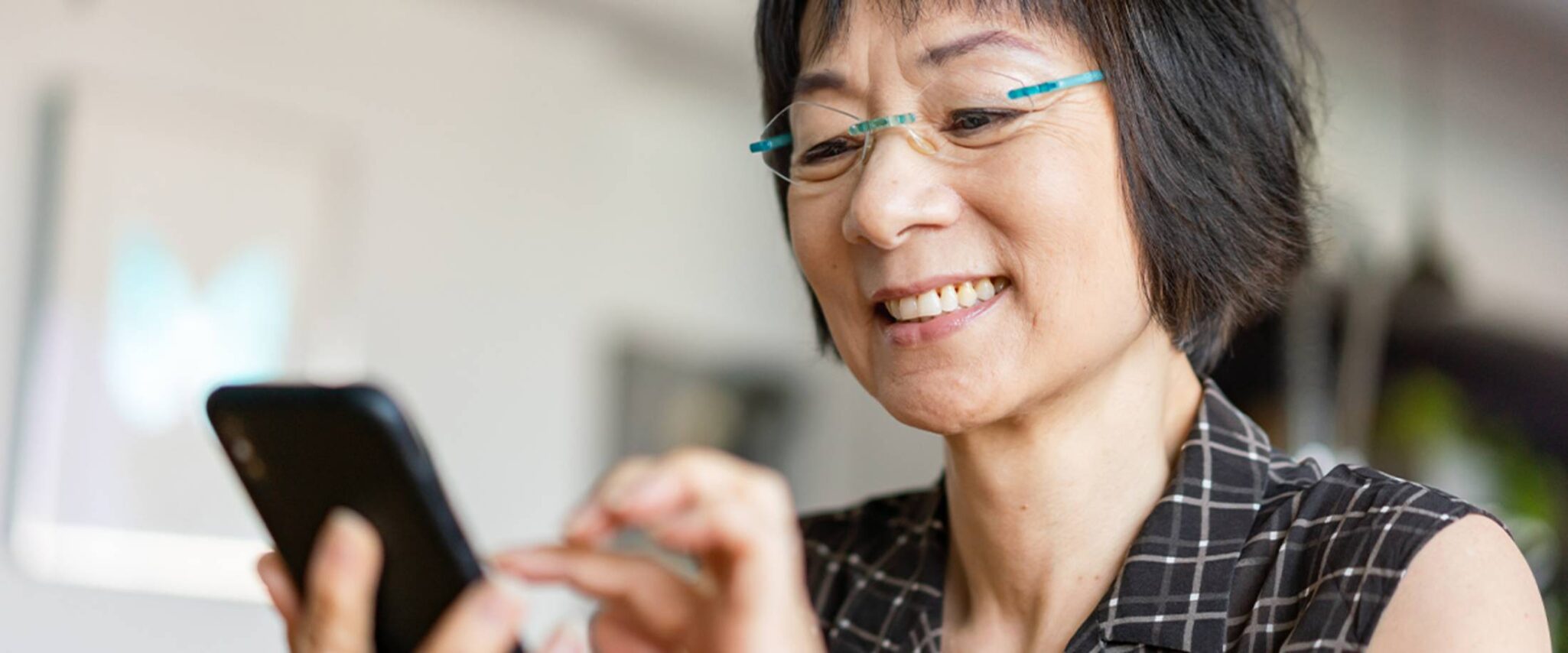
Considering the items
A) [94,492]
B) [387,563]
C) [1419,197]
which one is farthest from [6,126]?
[1419,197]

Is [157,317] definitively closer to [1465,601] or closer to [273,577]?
[273,577]

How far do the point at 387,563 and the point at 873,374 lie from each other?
51 centimetres

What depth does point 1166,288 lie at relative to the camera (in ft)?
3.92

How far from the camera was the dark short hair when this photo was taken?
1.17m

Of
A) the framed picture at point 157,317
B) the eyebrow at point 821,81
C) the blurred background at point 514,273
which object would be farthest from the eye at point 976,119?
the framed picture at point 157,317

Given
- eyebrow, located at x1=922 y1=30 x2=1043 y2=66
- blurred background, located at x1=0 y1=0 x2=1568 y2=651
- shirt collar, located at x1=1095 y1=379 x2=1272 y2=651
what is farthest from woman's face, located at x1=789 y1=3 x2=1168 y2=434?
blurred background, located at x1=0 y1=0 x2=1568 y2=651

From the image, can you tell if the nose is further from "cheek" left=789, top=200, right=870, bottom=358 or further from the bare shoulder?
the bare shoulder

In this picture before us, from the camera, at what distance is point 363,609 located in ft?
2.62

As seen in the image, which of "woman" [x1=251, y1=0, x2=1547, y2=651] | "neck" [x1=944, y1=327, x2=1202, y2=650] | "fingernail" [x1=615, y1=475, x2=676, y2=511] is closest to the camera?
"fingernail" [x1=615, y1=475, x2=676, y2=511]

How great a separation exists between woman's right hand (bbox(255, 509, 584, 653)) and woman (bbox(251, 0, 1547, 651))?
0.35 m

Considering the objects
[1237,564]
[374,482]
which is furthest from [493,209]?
[374,482]

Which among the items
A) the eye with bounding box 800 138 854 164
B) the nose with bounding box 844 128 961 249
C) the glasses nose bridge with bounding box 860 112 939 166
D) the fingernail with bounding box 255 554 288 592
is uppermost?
the glasses nose bridge with bounding box 860 112 939 166

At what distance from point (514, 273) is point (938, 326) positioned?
11.2ft

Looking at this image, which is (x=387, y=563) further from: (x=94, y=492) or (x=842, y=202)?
(x=94, y=492)
